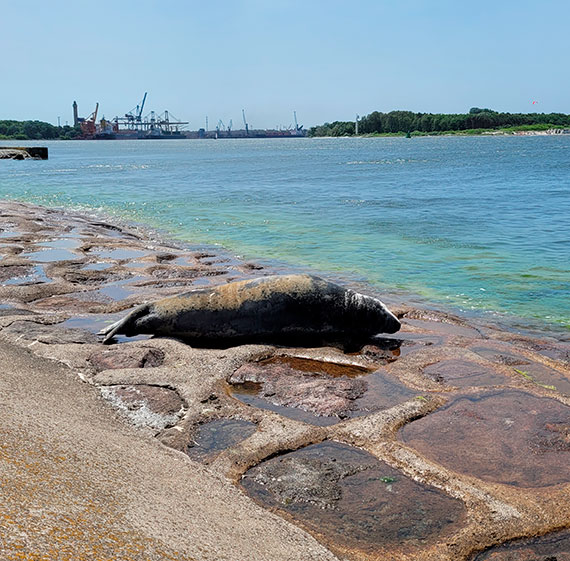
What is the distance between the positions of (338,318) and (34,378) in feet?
12.1

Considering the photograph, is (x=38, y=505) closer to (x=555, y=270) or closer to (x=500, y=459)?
(x=500, y=459)

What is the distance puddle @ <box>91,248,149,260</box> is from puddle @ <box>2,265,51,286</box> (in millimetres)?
1882

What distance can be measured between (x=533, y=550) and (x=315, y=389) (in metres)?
2.62

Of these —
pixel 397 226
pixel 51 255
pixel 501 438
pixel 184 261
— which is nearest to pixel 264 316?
pixel 501 438

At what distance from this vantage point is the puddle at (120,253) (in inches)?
510

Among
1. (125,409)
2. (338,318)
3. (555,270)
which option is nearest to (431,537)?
(125,409)

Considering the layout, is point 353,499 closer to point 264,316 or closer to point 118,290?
point 264,316

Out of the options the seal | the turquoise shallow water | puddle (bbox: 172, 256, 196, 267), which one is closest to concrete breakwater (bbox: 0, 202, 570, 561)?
the seal

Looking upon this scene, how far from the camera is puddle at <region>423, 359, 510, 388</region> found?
6160 millimetres

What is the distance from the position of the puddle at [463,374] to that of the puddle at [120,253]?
8064mm

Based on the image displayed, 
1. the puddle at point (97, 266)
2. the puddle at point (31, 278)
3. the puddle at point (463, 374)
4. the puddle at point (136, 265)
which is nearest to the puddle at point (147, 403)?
the puddle at point (463, 374)

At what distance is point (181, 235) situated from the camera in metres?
18.4

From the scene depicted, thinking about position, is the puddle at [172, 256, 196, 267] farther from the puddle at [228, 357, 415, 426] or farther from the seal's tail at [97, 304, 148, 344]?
the puddle at [228, 357, 415, 426]

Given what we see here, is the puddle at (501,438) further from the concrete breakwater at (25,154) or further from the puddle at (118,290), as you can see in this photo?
the concrete breakwater at (25,154)
